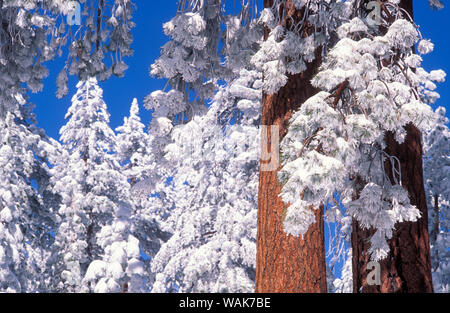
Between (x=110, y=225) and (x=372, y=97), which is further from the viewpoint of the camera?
(x=110, y=225)

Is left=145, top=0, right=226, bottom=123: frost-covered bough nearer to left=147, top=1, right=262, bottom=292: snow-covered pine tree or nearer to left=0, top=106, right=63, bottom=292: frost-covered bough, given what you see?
left=147, top=1, right=262, bottom=292: snow-covered pine tree

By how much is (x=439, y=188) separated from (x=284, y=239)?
673 inches

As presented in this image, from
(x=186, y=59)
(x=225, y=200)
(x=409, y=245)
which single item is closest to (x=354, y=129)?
(x=409, y=245)

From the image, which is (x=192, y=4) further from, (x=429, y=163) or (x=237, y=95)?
(x=429, y=163)

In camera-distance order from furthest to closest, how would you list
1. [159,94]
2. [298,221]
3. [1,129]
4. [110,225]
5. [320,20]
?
1. [110,225]
2. [1,129]
3. [159,94]
4. [320,20]
5. [298,221]

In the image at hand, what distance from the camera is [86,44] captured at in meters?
8.75

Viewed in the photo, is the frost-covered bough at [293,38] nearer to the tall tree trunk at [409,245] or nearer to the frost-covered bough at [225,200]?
the tall tree trunk at [409,245]

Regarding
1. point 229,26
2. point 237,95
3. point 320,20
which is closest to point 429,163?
point 237,95

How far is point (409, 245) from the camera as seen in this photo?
218 inches

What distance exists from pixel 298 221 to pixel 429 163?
58.2 ft

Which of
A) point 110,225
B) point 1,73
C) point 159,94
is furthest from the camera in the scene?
point 110,225
